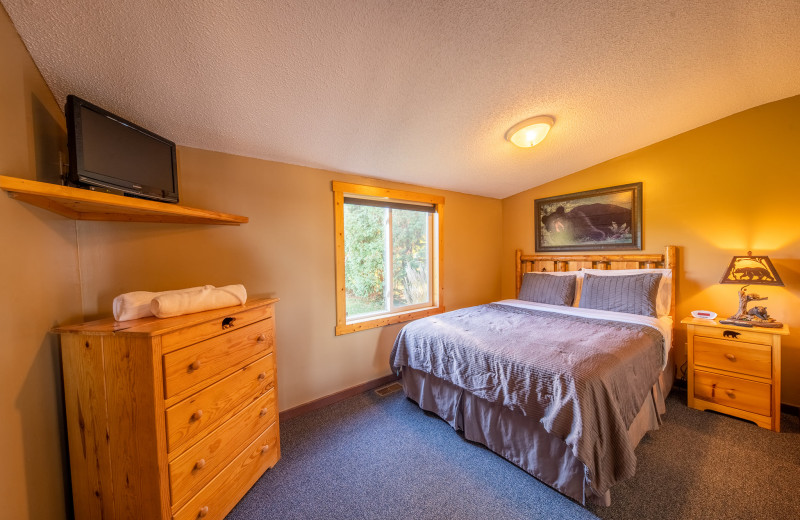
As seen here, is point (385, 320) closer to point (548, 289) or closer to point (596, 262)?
point (548, 289)

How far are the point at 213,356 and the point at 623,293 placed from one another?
122 inches

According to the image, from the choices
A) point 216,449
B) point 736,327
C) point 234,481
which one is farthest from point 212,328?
point 736,327

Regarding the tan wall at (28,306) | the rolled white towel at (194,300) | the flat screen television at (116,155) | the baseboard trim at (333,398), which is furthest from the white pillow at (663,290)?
the tan wall at (28,306)

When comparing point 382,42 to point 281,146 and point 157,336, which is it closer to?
point 281,146

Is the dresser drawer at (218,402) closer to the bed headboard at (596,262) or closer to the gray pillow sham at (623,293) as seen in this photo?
the gray pillow sham at (623,293)

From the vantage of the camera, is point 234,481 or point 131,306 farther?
point 234,481

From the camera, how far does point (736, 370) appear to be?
1.98 m

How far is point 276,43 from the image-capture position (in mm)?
1208

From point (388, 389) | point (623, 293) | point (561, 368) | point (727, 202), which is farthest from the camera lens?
point (388, 389)

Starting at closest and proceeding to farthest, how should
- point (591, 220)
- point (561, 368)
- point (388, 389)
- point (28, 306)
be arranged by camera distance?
point (28, 306)
point (561, 368)
point (388, 389)
point (591, 220)

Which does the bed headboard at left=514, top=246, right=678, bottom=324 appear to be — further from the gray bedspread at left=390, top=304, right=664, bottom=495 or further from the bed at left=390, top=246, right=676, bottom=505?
the gray bedspread at left=390, top=304, right=664, bottom=495

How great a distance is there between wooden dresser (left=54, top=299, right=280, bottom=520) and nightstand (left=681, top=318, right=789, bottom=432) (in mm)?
3307

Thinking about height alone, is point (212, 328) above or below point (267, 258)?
below

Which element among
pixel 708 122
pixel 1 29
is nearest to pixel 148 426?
pixel 1 29
